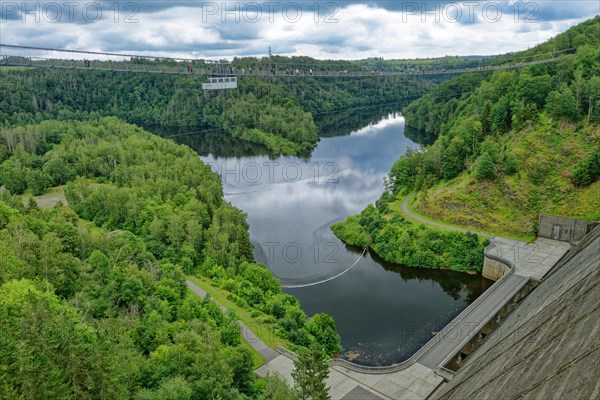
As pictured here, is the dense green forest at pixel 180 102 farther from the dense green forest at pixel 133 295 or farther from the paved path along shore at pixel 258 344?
the paved path along shore at pixel 258 344

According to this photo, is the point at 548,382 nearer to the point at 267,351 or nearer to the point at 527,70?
the point at 267,351

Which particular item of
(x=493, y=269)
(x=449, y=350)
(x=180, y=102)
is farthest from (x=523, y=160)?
(x=180, y=102)

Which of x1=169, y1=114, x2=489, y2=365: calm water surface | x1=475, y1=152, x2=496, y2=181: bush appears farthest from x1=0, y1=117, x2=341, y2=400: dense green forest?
x1=475, y1=152, x2=496, y2=181: bush

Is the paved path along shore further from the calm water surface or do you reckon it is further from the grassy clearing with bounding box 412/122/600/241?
the grassy clearing with bounding box 412/122/600/241

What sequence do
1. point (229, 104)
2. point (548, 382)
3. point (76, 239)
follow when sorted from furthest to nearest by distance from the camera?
point (229, 104), point (76, 239), point (548, 382)

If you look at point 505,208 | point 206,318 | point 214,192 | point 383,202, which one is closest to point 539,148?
point 505,208

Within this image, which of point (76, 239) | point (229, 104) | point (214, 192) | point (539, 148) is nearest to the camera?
point (76, 239)

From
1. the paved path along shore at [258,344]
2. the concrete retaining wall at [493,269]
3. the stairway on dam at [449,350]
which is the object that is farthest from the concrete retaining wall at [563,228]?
the paved path along shore at [258,344]
